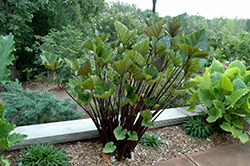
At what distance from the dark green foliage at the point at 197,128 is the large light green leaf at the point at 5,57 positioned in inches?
87.9

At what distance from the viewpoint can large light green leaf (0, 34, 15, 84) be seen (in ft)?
3.78

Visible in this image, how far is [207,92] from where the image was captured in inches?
87.4

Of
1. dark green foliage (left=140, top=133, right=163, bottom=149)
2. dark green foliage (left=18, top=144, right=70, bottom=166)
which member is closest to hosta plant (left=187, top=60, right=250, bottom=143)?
dark green foliage (left=140, top=133, right=163, bottom=149)

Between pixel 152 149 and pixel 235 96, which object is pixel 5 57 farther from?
pixel 235 96

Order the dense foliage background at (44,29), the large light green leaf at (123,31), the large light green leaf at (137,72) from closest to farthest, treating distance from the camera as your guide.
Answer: the large light green leaf at (137,72), the large light green leaf at (123,31), the dense foliage background at (44,29)

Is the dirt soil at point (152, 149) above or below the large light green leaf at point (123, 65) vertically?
below

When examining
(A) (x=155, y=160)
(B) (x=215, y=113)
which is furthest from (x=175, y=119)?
(A) (x=155, y=160)

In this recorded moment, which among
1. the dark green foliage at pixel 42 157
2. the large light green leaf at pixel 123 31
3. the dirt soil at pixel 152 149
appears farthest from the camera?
the dirt soil at pixel 152 149

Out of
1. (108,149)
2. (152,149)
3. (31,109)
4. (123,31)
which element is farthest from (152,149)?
(31,109)

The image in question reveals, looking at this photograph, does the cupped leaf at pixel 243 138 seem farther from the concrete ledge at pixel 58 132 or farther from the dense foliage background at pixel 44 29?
the dense foliage background at pixel 44 29

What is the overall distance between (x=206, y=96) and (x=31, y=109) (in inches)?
91.4

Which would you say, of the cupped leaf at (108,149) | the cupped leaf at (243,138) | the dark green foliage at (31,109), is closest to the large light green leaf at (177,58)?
the cupped leaf at (108,149)

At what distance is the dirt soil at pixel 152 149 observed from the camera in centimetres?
186

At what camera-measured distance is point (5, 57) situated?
3.86 ft
